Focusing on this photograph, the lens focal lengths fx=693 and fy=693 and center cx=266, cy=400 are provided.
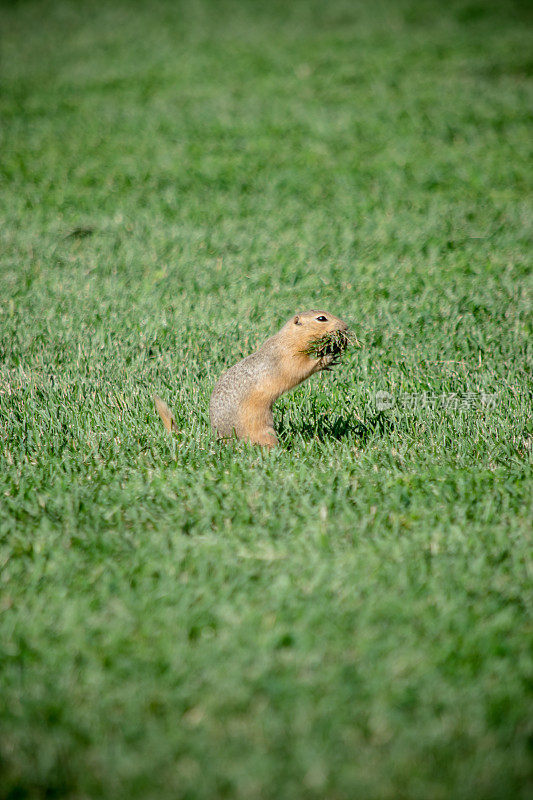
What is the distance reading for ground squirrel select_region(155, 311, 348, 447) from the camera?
3.88m

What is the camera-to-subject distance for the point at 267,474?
372 centimetres

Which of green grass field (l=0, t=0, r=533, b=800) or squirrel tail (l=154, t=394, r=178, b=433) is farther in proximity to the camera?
squirrel tail (l=154, t=394, r=178, b=433)

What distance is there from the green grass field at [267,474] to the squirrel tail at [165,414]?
0.28 ft

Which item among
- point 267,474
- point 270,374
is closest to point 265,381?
point 270,374

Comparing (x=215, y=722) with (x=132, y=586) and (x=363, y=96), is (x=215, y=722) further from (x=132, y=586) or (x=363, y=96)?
(x=363, y=96)

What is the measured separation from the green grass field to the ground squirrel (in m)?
0.19

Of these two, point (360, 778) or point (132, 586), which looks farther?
point (132, 586)

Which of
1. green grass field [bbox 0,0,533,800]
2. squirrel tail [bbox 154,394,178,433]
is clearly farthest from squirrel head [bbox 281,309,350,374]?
squirrel tail [bbox 154,394,178,433]

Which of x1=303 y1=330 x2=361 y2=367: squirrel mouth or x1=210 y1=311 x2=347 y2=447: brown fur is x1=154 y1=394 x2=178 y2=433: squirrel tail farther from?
x1=303 y1=330 x2=361 y2=367: squirrel mouth

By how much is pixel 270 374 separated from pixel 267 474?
57cm

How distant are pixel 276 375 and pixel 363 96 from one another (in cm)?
1026

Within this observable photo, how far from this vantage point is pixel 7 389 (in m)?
4.85

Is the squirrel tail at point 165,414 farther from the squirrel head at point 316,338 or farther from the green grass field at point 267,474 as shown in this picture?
the squirrel head at point 316,338

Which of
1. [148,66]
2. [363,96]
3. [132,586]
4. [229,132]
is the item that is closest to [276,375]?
[132,586]
